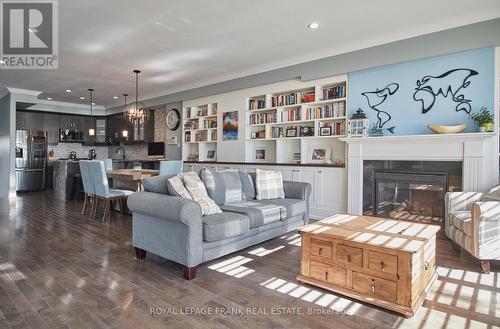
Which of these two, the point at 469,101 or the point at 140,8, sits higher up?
the point at 140,8

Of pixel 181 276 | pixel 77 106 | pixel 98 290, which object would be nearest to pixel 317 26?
pixel 181 276

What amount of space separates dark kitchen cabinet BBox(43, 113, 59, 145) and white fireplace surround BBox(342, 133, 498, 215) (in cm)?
890

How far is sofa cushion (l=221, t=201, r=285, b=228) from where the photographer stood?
3141mm

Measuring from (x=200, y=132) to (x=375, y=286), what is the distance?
586 centimetres

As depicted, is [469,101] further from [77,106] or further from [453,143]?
[77,106]

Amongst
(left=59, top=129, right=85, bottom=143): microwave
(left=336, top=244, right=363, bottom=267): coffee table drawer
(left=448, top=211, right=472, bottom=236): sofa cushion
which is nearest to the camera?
(left=336, top=244, right=363, bottom=267): coffee table drawer

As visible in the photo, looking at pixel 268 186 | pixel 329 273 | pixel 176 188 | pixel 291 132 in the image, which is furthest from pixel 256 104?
pixel 329 273

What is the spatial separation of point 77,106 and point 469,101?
10392mm

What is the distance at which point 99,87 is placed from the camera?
7348 millimetres

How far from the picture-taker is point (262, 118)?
5.96 meters

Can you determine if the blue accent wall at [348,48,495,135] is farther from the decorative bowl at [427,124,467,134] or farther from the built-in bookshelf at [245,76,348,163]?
the built-in bookshelf at [245,76,348,163]

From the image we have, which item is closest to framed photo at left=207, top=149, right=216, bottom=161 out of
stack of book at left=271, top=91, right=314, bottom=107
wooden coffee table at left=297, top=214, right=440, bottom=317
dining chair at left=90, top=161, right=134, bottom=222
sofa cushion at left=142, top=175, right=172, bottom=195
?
stack of book at left=271, top=91, right=314, bottom=107

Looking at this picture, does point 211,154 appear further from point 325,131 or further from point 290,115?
point 325,131

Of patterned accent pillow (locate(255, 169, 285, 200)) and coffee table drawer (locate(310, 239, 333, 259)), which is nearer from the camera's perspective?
coffee table drawer (locate(310, 239, 333, 259))
